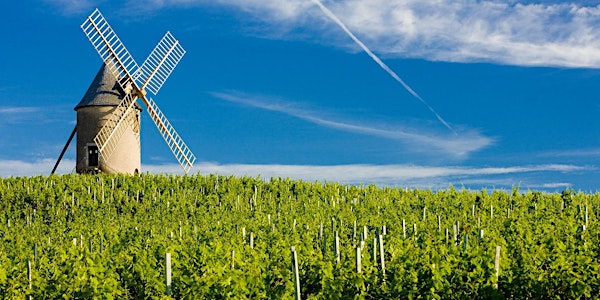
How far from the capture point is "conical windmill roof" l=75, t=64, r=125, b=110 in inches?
1176

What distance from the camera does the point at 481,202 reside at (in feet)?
68.8

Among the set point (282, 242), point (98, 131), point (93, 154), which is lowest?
point (282, 242)

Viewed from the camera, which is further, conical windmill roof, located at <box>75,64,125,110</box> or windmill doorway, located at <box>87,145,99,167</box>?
conical windmill roof, located at <box>75,64,125,110</box>

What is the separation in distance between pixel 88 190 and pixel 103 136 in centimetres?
430

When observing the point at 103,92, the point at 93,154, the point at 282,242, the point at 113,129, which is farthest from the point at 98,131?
the point at 282,242

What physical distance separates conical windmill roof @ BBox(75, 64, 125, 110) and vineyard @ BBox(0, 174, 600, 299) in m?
3.93

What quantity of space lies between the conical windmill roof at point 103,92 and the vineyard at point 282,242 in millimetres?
3933

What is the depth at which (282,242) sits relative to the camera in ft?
37.6

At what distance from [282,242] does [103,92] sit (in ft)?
70.5

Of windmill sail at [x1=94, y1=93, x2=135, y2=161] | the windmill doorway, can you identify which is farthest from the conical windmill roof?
the windmill doorway

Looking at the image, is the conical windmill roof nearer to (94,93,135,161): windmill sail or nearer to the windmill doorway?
(94,93,135,161): windmill sail

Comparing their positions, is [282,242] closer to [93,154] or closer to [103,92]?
[93,154]

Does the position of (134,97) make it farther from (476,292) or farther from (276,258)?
(476,292)

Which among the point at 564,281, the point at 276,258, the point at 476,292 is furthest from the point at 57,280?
the point at 564,281
